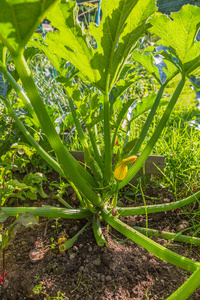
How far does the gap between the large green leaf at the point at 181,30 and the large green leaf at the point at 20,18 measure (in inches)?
22.9

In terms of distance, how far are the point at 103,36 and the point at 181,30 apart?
352 mm

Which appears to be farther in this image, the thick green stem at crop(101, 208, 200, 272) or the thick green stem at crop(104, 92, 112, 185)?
the thick green stem at crop(104, 92, 112, 185)

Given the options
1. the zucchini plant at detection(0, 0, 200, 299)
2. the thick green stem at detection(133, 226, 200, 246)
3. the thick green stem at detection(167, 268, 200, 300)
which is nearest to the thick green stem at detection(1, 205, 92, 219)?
the zucchini plant at detection(0, 0, 200, 299)

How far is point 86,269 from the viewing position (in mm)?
1134

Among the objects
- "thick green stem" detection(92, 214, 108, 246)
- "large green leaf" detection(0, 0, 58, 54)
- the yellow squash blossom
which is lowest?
"thick green stem" detection(92, 214, 108, 246)

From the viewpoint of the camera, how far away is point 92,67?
0.98 meters

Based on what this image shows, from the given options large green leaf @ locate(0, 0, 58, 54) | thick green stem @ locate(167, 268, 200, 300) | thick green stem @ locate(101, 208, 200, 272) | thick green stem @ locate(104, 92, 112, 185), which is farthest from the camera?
thick green stem @ locate(104, 92, 112, 185)

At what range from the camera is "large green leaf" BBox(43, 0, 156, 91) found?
0.82 metres

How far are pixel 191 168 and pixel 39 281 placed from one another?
1125 mm

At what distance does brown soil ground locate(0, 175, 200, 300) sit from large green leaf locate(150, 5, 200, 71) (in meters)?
0.88

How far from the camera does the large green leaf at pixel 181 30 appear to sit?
978mm

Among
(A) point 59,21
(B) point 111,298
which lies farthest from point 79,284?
(A) point 59,21

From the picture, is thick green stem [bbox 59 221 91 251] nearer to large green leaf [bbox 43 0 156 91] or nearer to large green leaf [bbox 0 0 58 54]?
large green leaf [bbox 43 0 156 91]

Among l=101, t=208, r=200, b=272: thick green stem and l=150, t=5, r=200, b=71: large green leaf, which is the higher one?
l=150, t=5, r=200, b=71: large green leaf
